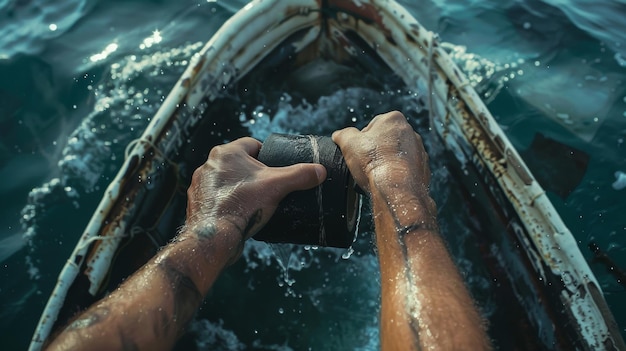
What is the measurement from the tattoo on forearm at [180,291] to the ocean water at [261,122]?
119cm

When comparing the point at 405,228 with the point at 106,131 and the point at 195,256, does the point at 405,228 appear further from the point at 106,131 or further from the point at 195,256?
the point at 106,131

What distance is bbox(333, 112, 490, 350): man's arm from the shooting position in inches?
77.7

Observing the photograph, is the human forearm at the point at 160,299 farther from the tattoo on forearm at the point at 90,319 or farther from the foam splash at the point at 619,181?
the foam splash at the point at 619,181

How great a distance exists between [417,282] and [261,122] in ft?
8.12

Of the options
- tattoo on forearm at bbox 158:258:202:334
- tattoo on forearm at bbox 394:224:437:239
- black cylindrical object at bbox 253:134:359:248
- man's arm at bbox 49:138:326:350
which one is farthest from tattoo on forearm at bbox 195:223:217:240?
tattoo on forearm at bbox 394:224:437:239

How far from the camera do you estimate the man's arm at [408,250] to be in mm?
1974

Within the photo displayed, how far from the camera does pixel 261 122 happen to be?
427 cm

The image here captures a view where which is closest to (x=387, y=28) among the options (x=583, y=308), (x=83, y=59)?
(x=583, y=308)

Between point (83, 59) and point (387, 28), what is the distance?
3.60 meters

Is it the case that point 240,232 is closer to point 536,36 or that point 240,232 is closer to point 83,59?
point 83,59

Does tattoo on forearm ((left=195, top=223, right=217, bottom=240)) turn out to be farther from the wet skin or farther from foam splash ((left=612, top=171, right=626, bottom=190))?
foam splash ((left=612, top=171, right=626, bottom=190))

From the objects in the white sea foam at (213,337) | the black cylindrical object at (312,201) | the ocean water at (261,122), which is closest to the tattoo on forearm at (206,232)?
the black cylindrical object at (312,201)

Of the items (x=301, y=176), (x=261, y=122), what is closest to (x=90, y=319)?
(x=301, y=176)

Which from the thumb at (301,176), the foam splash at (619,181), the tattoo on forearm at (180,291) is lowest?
the foam splash at (619,181)
